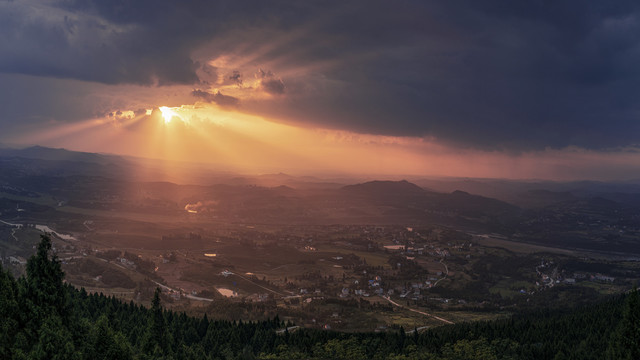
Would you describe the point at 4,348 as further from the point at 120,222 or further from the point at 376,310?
the point at 120,222

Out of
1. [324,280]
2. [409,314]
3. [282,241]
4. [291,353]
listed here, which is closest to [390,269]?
[324,280]

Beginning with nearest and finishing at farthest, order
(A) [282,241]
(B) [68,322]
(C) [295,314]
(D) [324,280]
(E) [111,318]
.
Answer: (B) [68,322] → (E) [111,318] → (C) [295,314] → (D) [324,280] → (A) [282,241]

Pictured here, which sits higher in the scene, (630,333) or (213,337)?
(630,333)

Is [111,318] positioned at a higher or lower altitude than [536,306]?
higher

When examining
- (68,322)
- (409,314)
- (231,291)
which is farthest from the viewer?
(231,291)

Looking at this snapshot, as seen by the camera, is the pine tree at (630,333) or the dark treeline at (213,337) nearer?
the dark treeline at (213,337)

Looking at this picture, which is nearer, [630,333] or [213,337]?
[630,333]

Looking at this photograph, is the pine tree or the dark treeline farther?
the pine tree

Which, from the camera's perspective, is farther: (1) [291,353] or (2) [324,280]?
(2) [324,280]
